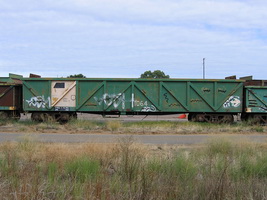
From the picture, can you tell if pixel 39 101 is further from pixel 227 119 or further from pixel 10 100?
pixel 227 119

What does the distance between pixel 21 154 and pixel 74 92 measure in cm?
1107

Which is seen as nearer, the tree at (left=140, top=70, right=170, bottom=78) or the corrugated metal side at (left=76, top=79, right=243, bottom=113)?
the corrugated metal side at (left=76, top=79, right=243, bottom=113)

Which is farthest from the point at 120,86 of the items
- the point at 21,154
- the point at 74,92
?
the point at 21,154

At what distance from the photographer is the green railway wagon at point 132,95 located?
17.9 meters

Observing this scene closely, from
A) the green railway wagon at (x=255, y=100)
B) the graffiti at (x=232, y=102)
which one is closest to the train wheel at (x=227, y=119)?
the graffiti at (x=232, y=102)

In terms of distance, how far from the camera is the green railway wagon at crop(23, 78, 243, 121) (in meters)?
17.9

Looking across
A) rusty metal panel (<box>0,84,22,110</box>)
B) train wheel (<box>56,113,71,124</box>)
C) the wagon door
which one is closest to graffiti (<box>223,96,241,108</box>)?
the wagon door

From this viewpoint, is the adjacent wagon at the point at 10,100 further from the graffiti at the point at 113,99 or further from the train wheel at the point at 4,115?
the graffiti at the point at 113,99

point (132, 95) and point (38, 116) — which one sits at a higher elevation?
point (132, 95)

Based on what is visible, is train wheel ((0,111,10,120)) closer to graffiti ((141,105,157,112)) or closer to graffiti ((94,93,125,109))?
graffiti ((94,93,125,109))

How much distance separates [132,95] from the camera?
58.7ft

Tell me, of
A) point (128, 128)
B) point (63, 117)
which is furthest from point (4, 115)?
point (128, 128)

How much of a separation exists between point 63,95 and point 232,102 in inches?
406

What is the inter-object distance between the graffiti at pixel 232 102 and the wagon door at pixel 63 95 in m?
A: 9.29
